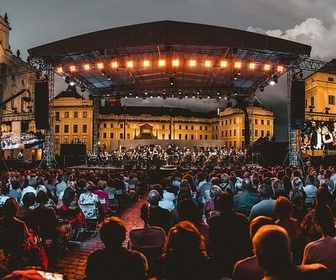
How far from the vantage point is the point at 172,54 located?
72.8 ft

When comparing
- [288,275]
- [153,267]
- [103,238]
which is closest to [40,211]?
[153,267]

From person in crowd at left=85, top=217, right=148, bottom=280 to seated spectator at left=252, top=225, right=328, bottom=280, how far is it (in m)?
1.16

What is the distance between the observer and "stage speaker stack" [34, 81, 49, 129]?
2064 cm

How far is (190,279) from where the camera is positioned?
2980 mm

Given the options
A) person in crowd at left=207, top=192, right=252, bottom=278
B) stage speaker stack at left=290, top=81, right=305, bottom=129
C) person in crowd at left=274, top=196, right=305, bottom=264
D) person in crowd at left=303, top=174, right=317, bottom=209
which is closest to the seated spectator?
person in crowd at left=207, top=192, right=252, bottom=278

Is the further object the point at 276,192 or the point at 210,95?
the point at 210,95

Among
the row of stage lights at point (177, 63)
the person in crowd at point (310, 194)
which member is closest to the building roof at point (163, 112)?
the row of stage lights at point (177, 63)

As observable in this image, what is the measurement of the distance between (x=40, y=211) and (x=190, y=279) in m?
4.42

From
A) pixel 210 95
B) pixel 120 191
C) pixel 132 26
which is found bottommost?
pixel 120 191

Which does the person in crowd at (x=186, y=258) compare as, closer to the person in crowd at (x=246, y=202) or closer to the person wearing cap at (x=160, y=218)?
the person wearing cap at (x=160, y=218)

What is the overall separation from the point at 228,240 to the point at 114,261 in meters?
1.95

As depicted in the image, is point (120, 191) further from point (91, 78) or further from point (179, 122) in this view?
point (179, 122)

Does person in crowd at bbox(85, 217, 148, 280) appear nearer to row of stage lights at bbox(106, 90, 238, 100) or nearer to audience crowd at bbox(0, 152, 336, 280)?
audience crowd at bbox(0, 152, 336, 280)

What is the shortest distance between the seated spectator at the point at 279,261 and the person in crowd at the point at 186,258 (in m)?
0.71
